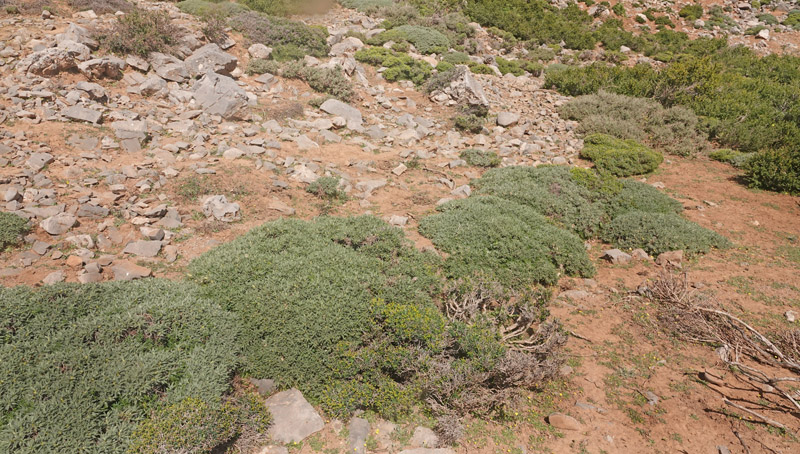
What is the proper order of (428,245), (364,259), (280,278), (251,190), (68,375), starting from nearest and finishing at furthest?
(68,375) < (280,278) < (364,259) < (428,245) < (251,190)

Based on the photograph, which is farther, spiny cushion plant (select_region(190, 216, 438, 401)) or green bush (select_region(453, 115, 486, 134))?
green bush (select_region(453, 115, 486, 134))

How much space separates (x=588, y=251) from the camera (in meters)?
9.12

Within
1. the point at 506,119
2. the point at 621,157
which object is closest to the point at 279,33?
the point at 506,119

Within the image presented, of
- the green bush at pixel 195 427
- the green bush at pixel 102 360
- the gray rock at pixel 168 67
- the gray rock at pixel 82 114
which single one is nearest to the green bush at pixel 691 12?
the gray rock at pixel 168 67

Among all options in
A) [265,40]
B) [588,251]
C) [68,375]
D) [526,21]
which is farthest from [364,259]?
[526,21]

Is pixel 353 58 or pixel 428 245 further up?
pixel 353 58

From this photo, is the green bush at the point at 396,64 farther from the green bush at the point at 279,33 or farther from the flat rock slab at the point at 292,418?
the flat rock slab at the point at 292,418

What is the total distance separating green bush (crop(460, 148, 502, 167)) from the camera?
12.2 m

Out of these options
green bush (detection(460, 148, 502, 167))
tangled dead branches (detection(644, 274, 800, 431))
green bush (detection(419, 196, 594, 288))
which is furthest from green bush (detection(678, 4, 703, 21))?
tangled dead branches (detection(644, 274, 800, 431))

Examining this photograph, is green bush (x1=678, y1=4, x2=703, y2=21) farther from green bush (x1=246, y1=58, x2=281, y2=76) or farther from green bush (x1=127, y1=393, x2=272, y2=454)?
green bush (x1=127, y1=393, x2=272, y2=454)

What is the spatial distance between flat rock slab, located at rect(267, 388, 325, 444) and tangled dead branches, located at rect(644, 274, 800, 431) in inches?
196

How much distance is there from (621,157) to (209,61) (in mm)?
13852

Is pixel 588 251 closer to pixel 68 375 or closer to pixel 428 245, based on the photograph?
pixel 428 245

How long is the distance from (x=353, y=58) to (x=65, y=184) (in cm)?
1250
